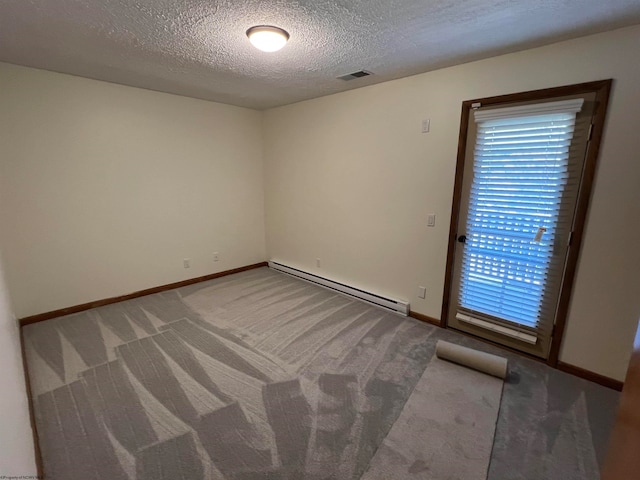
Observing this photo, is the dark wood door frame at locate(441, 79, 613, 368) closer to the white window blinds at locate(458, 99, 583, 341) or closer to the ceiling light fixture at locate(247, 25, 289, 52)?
the white window blinds at locate(458, 99, 583, 341)

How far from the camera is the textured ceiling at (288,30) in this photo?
167 centimetres

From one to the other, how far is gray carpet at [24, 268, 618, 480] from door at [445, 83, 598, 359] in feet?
1.20

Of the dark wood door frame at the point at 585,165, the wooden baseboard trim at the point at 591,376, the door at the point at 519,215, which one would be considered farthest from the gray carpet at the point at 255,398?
the dark wood door frame at the point at 585,165

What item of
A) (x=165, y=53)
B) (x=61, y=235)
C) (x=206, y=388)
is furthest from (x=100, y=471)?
(x=165, y=53)

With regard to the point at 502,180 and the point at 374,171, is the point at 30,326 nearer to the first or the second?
the point at 374,171

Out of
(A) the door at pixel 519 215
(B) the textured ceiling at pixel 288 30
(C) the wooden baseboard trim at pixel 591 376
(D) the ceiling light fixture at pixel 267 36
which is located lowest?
(C) the wooden baseboard trim at pixel 591 376

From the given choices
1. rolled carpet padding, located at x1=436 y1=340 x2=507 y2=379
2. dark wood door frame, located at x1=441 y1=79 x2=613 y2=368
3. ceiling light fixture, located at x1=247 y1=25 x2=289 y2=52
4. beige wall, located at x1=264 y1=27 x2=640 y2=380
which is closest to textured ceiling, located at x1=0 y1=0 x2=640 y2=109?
ceiling light fixture, located at x1=247 y1=25 x2=289 y2=52

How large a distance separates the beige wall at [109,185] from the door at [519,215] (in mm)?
3103

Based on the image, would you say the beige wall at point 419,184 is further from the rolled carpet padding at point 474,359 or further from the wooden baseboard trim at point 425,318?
the rolled carpet padding at point 474,359

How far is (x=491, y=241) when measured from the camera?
253cm

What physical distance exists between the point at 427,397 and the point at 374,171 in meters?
2.22

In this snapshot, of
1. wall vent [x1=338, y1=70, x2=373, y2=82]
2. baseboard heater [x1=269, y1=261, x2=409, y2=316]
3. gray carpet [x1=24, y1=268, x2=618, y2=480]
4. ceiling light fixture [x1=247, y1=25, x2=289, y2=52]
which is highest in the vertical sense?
wall vent [x1=338, y1=70, x2=373, y2=82]

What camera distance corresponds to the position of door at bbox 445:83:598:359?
213 centimetres

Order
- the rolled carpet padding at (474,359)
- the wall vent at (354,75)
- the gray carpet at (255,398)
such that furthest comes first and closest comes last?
the wall vent at (354,75) → the rolled carpet padding at (474,359) → the gray carpet at (255,398)
